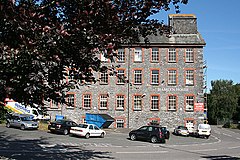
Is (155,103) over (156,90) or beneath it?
beneath

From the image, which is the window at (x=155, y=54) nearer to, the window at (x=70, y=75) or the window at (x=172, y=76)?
the window at (x=172, y=76)

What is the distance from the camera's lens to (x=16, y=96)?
684 centimetres

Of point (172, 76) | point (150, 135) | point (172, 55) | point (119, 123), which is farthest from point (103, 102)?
point (150, 135)

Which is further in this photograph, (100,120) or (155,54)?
(155,54)

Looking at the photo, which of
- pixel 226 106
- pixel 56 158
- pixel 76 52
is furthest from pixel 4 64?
pixel 226 106

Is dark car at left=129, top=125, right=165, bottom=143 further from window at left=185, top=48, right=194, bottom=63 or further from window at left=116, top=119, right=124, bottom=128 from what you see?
window at left=185, top=48, right=194, bottom=63

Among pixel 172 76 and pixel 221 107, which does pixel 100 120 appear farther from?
pixel 221 107

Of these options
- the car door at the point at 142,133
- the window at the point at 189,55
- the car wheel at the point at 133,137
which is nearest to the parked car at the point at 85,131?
the car wheel at the point at 133,137

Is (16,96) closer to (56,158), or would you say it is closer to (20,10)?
(20,10)

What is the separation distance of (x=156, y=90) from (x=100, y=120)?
28.7 ft

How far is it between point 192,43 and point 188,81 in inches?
205

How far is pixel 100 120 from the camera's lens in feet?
127

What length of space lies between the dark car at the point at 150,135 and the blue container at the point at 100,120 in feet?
36.3

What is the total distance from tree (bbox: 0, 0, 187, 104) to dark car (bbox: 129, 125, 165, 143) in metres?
19.9
